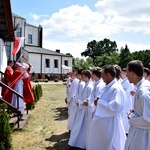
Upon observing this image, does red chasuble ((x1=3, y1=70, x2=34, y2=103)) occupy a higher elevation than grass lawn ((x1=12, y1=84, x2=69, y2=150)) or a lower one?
higher

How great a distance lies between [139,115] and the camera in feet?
13.0

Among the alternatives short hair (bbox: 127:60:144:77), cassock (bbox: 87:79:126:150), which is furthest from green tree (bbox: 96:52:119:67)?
short hair (bbox: 127:60:144:77)

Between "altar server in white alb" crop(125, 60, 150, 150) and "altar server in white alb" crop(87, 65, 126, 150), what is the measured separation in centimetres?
101

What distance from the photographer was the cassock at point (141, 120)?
12.5 ft

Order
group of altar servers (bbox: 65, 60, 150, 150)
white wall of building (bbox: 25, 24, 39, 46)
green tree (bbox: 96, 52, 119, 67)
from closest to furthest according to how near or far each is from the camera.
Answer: group of altar servers (bbox: 65, 60, 150, 150), white wall of building (bbox: 25, 24, 39, 46), green tree (bbox: 96, 52, 119, 67)

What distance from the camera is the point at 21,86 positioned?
36.3ft

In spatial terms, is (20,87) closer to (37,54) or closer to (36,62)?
(37,54)

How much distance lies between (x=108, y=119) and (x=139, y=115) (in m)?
1.41

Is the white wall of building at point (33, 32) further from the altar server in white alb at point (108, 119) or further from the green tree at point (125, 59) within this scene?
the altar server in white alb at point (108, 119)

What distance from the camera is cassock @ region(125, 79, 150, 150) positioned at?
3.82 metres

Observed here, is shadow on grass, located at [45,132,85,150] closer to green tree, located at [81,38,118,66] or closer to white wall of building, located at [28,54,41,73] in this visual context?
white wall of building, located at [28,54,41,73]

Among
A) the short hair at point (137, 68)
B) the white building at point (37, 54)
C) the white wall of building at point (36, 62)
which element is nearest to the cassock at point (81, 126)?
the short hair at point (137, 68)

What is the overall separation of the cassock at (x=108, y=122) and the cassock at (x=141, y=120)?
3.37 feet

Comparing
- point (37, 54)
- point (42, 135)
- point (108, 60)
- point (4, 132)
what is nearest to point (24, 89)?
point (42, 135)
